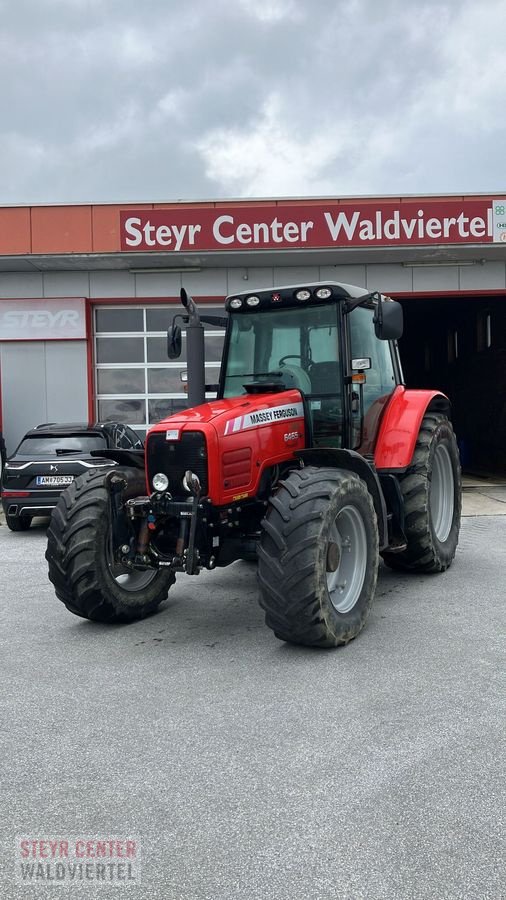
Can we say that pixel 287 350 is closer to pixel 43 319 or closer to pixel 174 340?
pixel 174 340

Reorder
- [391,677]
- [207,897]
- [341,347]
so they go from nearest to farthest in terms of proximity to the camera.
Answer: [207,897] < [391,677] < [341,347]

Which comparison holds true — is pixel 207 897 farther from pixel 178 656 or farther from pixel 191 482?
pixel 191 482

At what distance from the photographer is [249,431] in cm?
496

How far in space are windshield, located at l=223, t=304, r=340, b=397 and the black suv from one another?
3.83 m

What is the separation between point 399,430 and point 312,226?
317 inches

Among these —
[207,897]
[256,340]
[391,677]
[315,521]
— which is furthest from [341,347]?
[207,897]

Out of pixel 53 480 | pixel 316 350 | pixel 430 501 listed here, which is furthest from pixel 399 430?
pixel 53 480

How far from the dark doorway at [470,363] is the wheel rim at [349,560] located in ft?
39.4

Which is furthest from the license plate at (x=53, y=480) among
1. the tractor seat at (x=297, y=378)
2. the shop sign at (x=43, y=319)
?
the shop sign at (x=43, y=319)

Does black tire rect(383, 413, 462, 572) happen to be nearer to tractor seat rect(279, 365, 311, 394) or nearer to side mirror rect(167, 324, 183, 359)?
tractor seat rect(279, 365, 311, 394)

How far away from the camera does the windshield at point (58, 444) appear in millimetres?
9898

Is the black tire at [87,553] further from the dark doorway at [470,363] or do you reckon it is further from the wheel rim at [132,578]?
the dark doorway at [470,363]

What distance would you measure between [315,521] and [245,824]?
205cm

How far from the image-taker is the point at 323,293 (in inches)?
219
